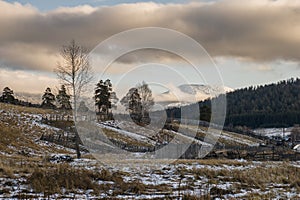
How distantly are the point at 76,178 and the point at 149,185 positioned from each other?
3521 mm

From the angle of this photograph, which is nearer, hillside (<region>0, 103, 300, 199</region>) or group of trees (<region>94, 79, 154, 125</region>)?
hillside (<region>0, 103, 300, 199</region>)

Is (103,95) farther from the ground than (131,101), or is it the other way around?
(103,95)

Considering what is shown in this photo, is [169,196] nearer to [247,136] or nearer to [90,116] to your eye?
[90,116]

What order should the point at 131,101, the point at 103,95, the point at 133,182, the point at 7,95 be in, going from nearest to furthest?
the point at 133,182
the point at 131,101
the point at 103,95
the point at 7,95

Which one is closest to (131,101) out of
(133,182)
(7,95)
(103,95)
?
(103,95)

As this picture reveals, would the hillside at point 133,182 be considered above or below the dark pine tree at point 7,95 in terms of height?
below

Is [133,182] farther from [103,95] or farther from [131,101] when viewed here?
[103,95]

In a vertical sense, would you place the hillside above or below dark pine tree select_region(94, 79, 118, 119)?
below

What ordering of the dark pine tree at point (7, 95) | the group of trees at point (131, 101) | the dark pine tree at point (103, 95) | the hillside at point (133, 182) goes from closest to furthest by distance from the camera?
the hillside at point (133, 182)
the group of trees at point (131, 101)
the dark pine tree at point (103, 95)
the dark pine tree at point (7, 95)

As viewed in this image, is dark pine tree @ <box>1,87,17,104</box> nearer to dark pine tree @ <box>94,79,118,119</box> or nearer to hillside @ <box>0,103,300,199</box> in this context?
dark pine tree @ <box>94,79,118,119</box>

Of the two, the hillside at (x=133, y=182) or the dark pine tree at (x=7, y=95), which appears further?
the dark pine tree at (x=7, y=95)

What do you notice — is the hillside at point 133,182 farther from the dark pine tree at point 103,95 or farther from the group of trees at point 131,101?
the dark pine tree at point 103,95

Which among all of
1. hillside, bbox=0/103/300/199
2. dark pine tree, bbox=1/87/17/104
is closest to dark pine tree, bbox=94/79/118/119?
dark pine tree, bbox=1/87/17/104

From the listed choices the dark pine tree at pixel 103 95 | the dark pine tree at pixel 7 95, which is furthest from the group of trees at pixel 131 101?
the dark pine tree at pixel 7 95
